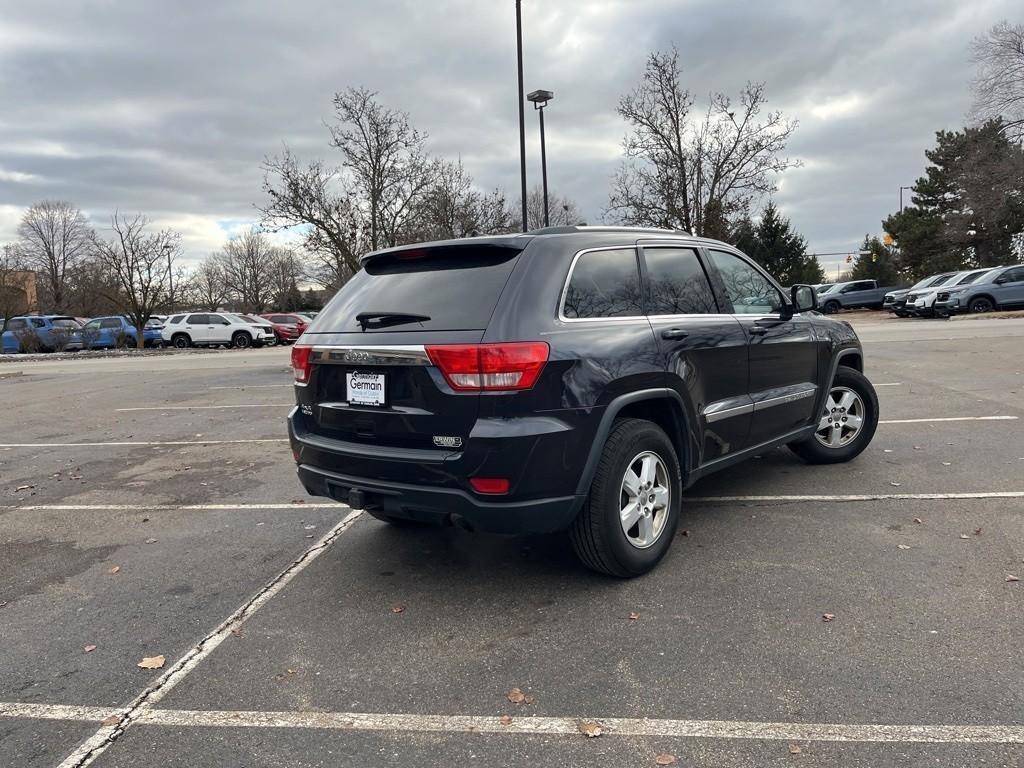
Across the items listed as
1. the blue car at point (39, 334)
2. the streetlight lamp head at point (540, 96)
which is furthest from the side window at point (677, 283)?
the blue car at point (39, 334)

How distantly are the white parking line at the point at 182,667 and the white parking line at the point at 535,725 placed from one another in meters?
0.01

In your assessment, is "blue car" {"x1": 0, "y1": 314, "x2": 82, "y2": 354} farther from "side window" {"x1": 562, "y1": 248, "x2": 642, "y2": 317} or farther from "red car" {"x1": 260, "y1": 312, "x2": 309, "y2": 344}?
"side window" {"x1": 562, "y1": 248, "x2": 642, "y2": 317}

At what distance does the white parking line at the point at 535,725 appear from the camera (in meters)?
2.46

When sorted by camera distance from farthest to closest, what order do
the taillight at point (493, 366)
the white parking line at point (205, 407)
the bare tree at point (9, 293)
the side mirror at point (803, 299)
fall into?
the bare tree at point (9, 293), the white parking line at point (205, 407), the side mirror at point (803, 299), the taillight at point (493, 366)

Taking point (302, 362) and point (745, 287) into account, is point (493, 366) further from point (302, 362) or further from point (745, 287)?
point (745, 287)

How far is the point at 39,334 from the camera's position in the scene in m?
30.2

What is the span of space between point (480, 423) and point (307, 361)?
1.25 m

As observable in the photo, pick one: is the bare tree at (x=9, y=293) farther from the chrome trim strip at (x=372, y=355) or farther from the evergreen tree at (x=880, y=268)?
the evergreen tree at (x=880, y=268)

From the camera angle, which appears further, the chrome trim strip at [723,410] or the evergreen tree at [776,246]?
the evergreen tree at [776,246]

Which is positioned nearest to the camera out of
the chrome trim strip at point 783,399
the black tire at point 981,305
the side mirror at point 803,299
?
the chrome trim strip at point 783,399

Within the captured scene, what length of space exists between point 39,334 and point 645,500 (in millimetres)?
33346

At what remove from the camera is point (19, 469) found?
24.4ft

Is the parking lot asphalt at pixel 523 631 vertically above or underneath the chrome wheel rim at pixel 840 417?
underneath

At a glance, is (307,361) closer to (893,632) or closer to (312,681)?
(312,681)
